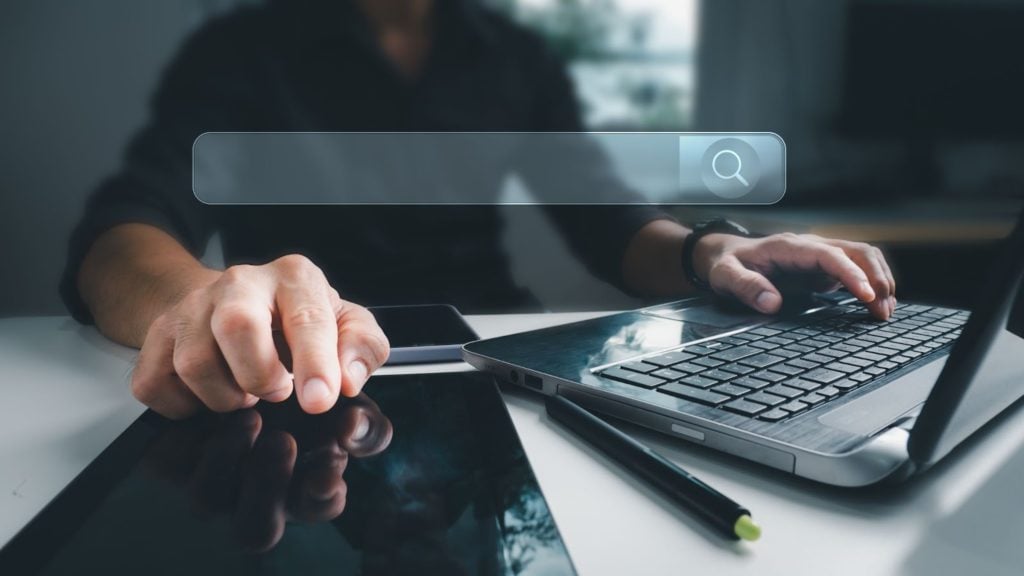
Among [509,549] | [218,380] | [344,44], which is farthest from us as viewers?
[344,44]

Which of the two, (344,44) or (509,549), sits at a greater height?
(344,44)

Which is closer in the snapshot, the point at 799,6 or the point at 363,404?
the point at 363,404

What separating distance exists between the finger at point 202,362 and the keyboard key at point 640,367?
0.21 m

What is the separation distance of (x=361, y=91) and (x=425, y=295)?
0.21 meters

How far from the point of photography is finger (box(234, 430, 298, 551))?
23 centimetres

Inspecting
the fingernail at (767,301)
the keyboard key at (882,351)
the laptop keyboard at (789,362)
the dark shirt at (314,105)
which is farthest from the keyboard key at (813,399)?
the dark shirt at (314,105)

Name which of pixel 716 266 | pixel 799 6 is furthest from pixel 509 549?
pixel 799 6

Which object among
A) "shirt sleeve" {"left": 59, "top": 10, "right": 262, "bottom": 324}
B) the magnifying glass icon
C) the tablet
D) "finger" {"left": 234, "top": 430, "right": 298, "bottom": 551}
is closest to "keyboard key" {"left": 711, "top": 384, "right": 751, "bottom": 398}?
the tablet

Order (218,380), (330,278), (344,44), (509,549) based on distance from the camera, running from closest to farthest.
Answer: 1. (509,549)
2. (218,380)
3. (344,44)
4. (330,278)

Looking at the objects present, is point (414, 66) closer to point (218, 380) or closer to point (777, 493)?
point (218, 380)

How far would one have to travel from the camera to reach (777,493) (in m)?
0.28

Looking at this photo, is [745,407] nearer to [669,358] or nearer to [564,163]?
[669,358]

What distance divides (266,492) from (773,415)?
219mm
